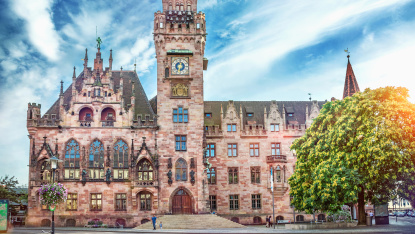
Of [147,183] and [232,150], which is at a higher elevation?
[232,150]

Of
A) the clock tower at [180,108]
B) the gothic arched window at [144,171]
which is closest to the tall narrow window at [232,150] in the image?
the clock tower at [180,108]

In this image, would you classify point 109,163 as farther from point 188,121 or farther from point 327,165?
point 327,165

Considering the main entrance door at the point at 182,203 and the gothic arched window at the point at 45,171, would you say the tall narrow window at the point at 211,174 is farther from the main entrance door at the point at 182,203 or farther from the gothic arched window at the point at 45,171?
the gothic arched window at the point at 45,171

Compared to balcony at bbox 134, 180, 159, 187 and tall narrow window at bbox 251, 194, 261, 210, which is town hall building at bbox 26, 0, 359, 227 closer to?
balcony at bbox 134, 180, 159, 187

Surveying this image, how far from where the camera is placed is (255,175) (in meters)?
63.8

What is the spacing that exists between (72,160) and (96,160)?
9.37 ft

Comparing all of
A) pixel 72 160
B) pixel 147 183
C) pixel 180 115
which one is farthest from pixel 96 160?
pixel 180 115

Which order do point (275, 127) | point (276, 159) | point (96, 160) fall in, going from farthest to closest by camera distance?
point (275, 127) < point (276, 159) < point (96, 160)

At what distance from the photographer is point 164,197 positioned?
54969mm

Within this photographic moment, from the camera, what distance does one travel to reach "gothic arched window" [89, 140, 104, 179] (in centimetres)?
5538

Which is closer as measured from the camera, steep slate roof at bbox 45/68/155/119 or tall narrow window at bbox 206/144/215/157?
steep slate roof at bbox 45/68/155/119

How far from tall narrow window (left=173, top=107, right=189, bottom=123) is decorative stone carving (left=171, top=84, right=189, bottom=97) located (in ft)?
6.07

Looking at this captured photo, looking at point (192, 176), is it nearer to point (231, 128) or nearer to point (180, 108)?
point (180, 108)

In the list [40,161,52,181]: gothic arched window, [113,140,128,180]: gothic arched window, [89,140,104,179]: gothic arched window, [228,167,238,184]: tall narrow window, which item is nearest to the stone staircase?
[113,140,128,180]: gothic arched window
